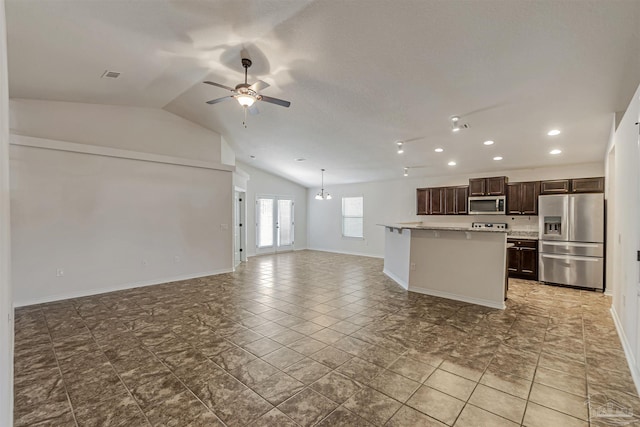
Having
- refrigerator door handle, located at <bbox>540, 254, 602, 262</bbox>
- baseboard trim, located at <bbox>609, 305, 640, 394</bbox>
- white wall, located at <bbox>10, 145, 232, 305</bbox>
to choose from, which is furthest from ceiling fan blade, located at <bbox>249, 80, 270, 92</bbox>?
refrigerator door handle, located at <bbox>540, 254, 602, 262</bbox>

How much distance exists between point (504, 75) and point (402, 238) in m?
3.24

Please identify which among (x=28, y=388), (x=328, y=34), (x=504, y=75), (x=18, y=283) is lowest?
(x=28, y=388)

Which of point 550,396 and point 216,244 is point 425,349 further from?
point 216,244

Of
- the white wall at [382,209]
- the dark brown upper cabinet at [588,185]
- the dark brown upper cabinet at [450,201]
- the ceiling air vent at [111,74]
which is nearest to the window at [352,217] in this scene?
the white wall at [382,209]

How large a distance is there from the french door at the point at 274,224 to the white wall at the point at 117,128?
3.29 metres

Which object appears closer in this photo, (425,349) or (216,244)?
(425,349)

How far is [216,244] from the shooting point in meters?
6.81

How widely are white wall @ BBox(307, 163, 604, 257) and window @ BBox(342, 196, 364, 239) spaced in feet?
0.53

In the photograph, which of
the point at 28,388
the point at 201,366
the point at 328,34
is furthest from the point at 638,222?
the point at 28,388

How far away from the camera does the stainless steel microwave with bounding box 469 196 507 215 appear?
6679 millimetres

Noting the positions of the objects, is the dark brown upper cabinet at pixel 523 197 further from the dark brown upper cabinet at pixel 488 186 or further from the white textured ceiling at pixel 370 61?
the white textured ceiling at pixel 370 61

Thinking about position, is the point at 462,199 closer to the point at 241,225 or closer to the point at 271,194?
the point at 271,194

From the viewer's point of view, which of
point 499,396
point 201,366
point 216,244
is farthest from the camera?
point 216,244

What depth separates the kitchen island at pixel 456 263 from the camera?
4.44m
